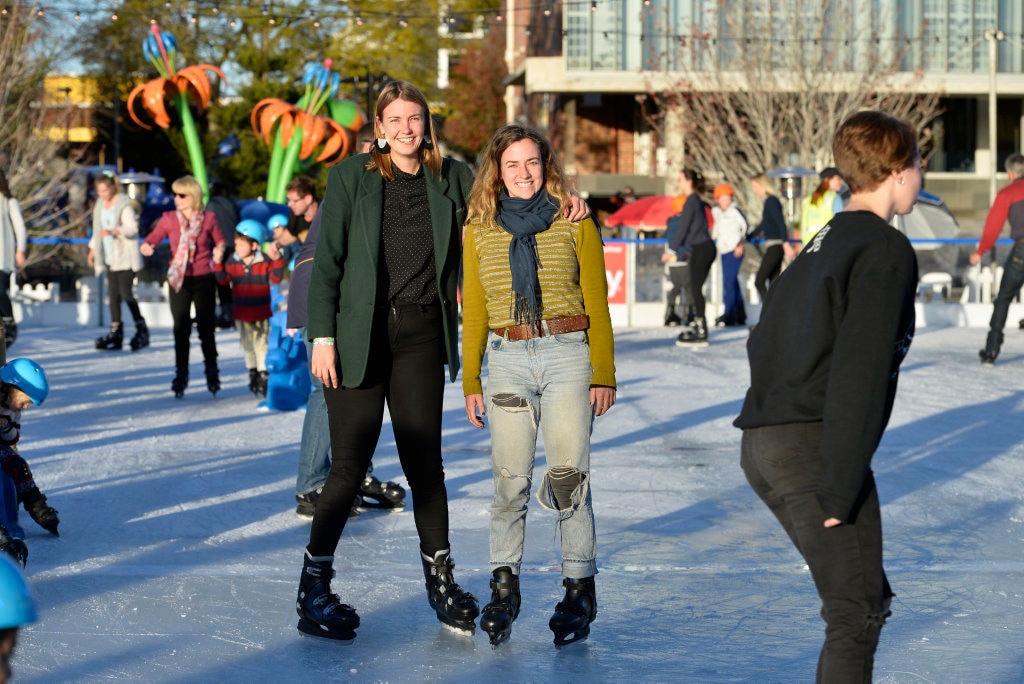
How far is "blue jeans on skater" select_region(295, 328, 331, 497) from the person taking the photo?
6711mm

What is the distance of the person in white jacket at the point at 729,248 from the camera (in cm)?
1842

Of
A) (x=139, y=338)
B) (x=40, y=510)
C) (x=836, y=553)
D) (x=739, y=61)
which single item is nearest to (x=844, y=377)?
(x=836, y=553)

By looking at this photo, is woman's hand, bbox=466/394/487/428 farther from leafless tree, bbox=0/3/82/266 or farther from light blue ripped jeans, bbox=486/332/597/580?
leafless tree, bbox=0/3/82/266

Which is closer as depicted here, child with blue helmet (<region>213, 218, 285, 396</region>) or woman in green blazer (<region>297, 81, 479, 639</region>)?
woman in green blazer (<region>297, 81, 479, 639</region>)

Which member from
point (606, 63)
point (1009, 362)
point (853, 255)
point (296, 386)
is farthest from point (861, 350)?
point (606, 63)

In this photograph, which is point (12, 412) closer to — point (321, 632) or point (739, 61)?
point (321, 632)

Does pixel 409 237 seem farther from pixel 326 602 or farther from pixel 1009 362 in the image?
pixel 1009 362

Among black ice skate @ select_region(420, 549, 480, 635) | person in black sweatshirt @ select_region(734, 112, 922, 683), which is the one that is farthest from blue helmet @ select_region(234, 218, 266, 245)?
person in black sweatshirt @ select_region(734, 112, 922, 683)

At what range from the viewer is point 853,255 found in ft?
10.4

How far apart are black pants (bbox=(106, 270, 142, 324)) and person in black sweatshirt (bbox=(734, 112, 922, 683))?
41.7ft

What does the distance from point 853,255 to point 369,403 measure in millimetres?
2058

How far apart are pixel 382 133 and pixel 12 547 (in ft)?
6.97

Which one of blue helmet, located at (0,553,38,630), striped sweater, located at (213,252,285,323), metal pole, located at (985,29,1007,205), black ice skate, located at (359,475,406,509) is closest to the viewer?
blue helmet, located at (0,553,38,630)

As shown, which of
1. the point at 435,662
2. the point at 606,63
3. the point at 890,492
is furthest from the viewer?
the point at 606,63
